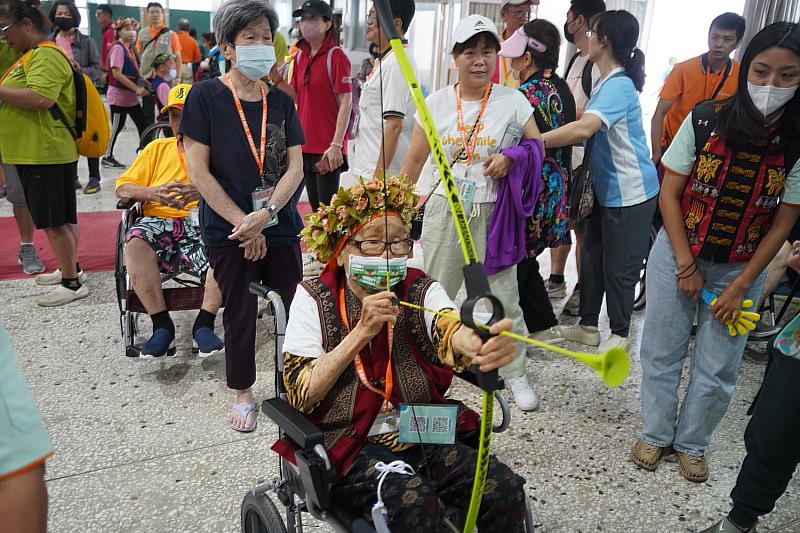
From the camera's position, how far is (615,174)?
290 cm

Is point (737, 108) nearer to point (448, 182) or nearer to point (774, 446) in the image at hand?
point (774, 446)

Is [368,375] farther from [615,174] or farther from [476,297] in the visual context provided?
[615,174]

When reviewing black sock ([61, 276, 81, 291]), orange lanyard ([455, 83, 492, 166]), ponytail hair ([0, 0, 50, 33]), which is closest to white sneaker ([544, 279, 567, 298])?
orange lanyard ([455, 83, 492, 166])

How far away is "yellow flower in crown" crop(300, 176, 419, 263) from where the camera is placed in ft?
5.25

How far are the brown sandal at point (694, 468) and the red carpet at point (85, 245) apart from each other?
3561 millimetres

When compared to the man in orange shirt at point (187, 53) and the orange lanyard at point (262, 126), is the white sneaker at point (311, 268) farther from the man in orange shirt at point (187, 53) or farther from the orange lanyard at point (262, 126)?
the man in orange shirt at point (187, 53)

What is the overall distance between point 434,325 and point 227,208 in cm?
101

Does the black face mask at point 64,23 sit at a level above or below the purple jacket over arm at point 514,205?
above

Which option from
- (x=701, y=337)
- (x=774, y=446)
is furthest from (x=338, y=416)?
(x=701, y=337)

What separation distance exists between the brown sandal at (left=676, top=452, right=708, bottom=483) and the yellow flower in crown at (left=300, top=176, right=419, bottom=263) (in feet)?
4.90

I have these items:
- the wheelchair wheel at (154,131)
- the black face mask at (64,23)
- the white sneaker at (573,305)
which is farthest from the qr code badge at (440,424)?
the black face mask at (64,23)

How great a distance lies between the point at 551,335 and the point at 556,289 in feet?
2.40

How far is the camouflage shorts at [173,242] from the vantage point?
9.75 feet

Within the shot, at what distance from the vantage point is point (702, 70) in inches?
139
